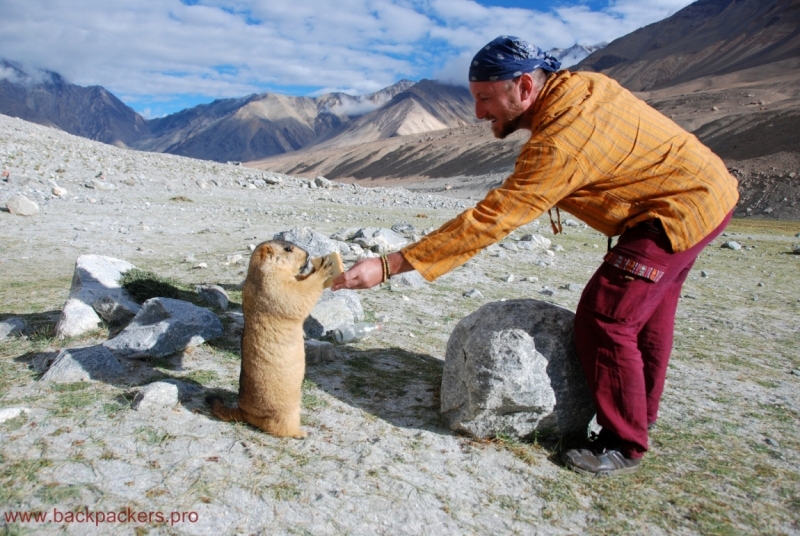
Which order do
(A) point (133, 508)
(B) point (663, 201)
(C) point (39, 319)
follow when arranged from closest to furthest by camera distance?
(A) point (133, 508), (B) point (663, 201), (C) point (39, 319)

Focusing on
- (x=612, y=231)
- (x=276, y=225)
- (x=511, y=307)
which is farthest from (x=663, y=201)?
(x=276, y=225)

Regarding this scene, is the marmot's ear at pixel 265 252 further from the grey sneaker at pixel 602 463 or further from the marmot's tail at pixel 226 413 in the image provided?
the grey sneaker at pixel 602 463

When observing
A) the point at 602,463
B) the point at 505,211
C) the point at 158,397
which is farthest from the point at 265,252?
the point at 602,463

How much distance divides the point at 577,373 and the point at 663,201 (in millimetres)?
1507

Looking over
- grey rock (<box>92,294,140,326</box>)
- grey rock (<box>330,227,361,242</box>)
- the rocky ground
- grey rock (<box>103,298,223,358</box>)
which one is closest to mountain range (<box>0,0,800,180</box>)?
grey rock (<box>330,227,361,242</box>)

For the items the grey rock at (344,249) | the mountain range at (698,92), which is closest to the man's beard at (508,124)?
the grey rock at (344,249)

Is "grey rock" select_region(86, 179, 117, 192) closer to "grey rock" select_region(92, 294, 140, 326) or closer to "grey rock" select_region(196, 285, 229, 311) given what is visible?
"grey rock" select_region(196, 285, 229, 311)

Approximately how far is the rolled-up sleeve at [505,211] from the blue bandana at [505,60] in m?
0.49

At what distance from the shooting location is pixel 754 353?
6.45m

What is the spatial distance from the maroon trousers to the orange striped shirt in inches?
5.6

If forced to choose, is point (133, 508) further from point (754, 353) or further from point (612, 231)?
point (754, 353)

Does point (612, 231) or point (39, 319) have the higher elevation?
point (612, 231)

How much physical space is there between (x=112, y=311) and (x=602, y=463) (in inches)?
201

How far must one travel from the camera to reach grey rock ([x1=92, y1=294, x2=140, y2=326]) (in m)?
5.78
